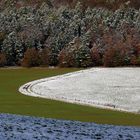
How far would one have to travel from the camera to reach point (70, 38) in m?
156

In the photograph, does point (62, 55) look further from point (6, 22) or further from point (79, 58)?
point (6, 22)

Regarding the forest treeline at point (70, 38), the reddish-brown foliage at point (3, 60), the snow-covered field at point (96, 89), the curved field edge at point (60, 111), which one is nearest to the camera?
the curved field edge at point (60, 111)

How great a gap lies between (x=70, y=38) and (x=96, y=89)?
78.4 meters

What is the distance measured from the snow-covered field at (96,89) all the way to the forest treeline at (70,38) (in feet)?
108

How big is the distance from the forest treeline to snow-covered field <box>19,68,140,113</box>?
3304 cm

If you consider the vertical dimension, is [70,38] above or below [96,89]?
above

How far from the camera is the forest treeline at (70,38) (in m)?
140

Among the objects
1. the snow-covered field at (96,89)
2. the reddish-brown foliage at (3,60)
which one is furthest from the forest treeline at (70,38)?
the snow-covered field at (96,89)

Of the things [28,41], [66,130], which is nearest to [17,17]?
[28,41]

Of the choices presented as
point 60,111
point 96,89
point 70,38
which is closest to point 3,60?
point 70,38

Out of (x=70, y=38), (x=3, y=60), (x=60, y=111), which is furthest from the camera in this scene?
(x=70, y=38)

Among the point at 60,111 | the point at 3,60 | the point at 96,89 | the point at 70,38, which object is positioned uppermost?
the point at 70,38

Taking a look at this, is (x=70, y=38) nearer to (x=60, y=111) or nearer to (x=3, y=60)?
(x=3, y=60)

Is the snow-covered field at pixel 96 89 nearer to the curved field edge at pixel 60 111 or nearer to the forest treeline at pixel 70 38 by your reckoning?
the curved field edge at pixel 60 111
